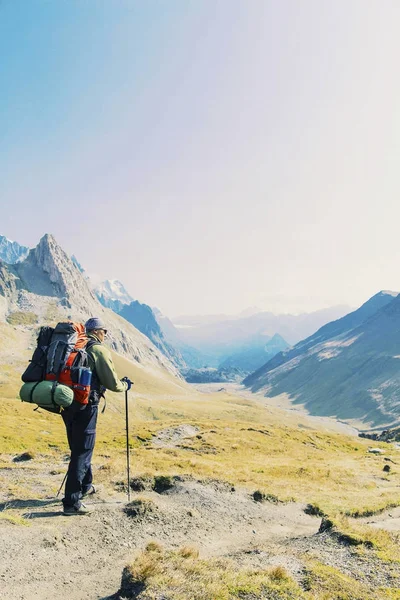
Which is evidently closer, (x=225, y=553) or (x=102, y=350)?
(x=225, y=553)

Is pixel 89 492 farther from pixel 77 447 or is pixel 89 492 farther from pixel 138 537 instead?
pixel 138 537

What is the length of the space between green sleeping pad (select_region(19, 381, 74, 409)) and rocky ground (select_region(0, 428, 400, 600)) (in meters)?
3.41

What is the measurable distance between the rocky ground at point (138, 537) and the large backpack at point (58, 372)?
355 cm

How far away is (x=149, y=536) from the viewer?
1132 cm

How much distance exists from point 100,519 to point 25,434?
39.4 metres

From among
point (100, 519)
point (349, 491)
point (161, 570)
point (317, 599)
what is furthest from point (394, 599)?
point (349, 491)

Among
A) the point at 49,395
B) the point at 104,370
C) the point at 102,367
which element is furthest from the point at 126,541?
the point at 102,367

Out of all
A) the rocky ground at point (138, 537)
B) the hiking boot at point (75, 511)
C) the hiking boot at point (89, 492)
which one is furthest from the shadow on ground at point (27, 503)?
the hiking boot at point (75, 511)

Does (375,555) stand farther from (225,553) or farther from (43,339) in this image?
(43,339)

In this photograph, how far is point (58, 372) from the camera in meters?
10.9

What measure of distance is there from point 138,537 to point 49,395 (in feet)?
17.1

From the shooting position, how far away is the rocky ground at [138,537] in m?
A: 8.34

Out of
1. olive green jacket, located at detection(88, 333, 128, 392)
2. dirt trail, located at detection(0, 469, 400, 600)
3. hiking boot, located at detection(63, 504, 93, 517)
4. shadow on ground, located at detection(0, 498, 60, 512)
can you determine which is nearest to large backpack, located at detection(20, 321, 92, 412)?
olive green jacket, located at detection(88, 333, 128, 392)

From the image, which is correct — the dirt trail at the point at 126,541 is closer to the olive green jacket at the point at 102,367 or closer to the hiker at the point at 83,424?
the hiker at the point at 83,424
